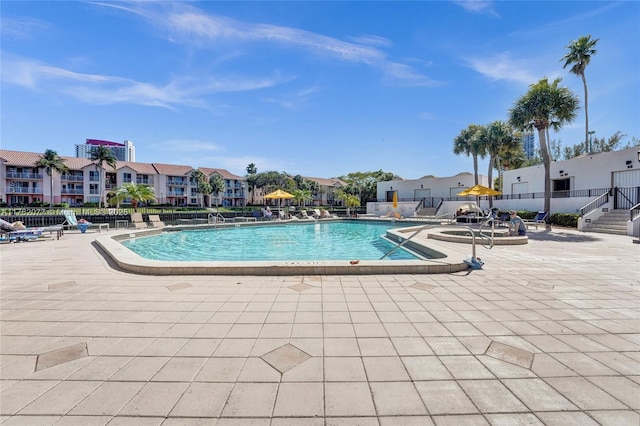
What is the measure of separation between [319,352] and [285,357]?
0.31 metres

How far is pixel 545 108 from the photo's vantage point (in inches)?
603

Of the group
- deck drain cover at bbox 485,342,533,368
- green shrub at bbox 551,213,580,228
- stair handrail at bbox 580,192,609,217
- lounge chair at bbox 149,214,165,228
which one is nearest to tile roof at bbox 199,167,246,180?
lounge chair at bbox 149,214,165,228

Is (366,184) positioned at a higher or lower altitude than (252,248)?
higher

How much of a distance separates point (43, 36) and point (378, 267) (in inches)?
422

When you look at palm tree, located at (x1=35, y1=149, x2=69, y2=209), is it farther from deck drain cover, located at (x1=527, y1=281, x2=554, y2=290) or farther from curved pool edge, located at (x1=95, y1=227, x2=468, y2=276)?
deck drain cover, located at (x1=527, y1=281, x2=554, y2=290)

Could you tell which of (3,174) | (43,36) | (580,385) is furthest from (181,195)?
(580,385)

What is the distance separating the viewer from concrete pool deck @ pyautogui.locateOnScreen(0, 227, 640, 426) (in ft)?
6.09

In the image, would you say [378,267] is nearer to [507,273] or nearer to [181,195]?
[507,273]

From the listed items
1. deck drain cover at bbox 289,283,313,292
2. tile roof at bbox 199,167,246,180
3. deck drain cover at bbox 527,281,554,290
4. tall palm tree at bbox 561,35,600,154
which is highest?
tall palm tree at bbox 561,35,600,154

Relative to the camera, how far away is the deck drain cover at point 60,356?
2.42 m

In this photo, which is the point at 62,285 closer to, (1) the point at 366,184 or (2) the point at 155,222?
(2) the point at 155,222

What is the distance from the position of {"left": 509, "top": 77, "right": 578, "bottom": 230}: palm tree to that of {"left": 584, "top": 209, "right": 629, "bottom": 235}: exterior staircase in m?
1.83

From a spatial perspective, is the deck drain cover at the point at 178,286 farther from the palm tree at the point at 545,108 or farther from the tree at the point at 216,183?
the tree at the point at 216,183

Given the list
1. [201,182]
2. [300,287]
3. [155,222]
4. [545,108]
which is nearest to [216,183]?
[201,182]
